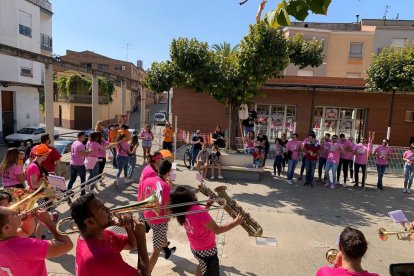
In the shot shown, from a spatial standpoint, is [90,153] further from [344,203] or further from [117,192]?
[344,203]

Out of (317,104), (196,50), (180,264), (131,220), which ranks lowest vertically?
(180,264)

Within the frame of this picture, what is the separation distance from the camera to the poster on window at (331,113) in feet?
64.4

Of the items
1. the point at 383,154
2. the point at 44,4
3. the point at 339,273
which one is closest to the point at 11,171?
the point at 339,273

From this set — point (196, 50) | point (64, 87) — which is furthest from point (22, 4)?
point (196, 50)

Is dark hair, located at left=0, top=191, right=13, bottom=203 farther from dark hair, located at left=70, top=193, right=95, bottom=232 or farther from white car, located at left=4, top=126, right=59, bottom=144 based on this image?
white car, located at left=4, top=126, right=59, bottom=144

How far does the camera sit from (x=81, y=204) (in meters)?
2.38

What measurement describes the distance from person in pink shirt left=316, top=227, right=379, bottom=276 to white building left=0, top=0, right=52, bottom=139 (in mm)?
26352

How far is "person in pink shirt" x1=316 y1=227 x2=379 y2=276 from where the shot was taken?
8.18 ft

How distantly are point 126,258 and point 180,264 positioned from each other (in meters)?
0.86

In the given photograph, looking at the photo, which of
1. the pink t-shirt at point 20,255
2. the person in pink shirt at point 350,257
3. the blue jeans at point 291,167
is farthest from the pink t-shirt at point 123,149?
the person in pink shirt at point 350,257

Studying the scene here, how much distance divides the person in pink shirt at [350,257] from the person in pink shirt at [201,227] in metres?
1.04

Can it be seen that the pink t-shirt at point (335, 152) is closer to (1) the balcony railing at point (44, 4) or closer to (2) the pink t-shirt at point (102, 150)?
(2) the pink t-shirt at point (102, 150)

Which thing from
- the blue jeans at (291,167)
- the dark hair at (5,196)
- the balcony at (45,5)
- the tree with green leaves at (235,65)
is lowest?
the blue jeans at (291,167)

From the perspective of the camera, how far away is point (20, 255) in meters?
2.39
